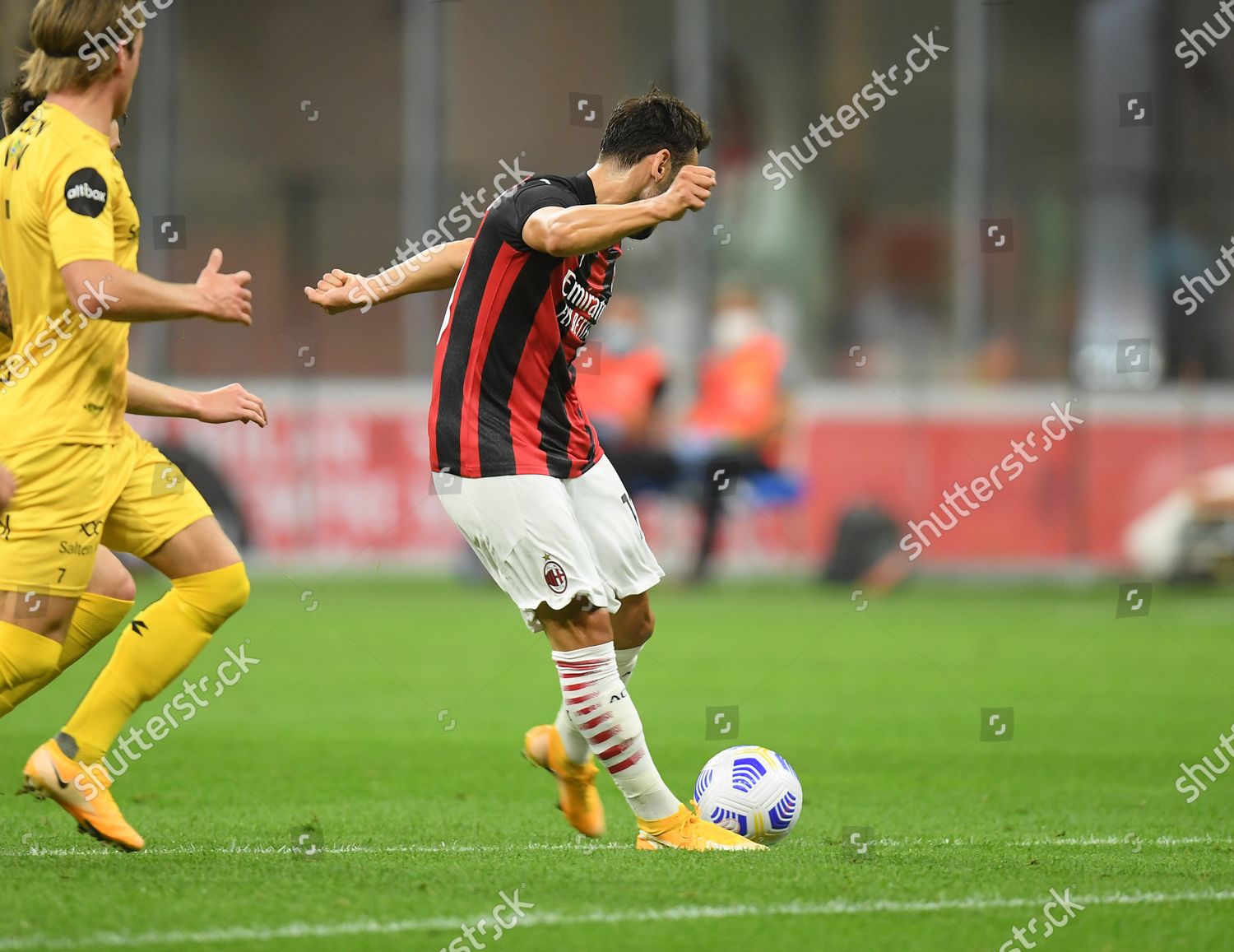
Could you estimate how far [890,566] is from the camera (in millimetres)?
16219

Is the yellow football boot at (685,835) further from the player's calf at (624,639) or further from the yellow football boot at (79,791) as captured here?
the yellow football boot at (79,791)

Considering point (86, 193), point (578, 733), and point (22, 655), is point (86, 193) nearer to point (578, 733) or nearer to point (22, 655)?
point (22, 655)

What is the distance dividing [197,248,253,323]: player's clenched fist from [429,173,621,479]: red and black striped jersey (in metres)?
0.83

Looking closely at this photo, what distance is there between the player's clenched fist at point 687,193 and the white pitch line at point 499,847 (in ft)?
6.28

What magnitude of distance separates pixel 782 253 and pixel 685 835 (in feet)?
56.5

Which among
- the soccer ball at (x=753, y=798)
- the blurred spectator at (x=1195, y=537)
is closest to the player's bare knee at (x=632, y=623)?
the soccer ball at (x=753, y=798)

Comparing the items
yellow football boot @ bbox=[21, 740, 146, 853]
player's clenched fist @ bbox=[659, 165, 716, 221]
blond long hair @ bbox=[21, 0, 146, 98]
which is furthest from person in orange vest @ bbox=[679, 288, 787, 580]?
blond long hair @ bbox=[21, 0, 146, 98]

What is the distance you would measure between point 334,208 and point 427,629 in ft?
29.6

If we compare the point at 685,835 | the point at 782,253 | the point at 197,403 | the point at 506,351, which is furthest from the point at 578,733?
the point at 782,253

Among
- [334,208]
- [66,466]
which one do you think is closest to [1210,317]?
[334,208]

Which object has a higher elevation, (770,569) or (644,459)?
(644,459)

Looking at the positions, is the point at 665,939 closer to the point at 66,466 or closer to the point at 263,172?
the point at 66,466

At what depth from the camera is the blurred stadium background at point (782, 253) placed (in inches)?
674

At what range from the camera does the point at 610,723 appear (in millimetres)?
5020
